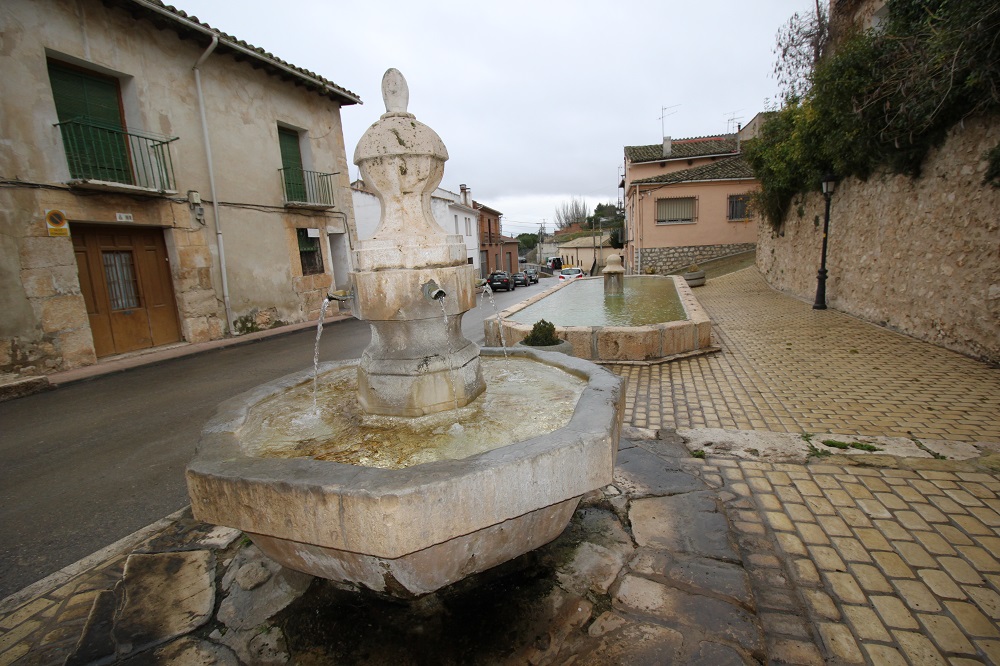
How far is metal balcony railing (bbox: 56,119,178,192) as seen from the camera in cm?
849

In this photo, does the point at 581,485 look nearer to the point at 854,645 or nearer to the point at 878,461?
the point at 854,645

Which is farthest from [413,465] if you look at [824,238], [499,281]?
[499,281]

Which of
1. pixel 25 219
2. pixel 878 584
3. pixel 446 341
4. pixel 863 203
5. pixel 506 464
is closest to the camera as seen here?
pixel 506 464

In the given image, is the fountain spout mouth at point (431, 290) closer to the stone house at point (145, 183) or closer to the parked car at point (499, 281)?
the stone house at point (145, 183)

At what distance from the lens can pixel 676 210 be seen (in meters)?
23.0

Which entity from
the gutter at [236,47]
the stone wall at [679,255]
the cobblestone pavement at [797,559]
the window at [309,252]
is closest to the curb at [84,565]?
the cobblestone pavement at [797,559]

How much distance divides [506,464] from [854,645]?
164cm

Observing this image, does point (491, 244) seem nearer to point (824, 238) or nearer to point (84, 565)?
point (824, 238)

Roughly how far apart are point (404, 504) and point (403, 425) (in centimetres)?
105

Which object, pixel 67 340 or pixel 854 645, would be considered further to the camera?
pixel 67 340

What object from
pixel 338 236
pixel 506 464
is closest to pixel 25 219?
pixel 338 236

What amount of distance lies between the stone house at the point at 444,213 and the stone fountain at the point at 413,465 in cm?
1806

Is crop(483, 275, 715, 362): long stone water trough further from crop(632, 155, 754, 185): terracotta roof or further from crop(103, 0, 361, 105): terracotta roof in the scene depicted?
crop(632, 155, 754, 185): terracotta roof

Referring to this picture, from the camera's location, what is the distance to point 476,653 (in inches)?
71.9
